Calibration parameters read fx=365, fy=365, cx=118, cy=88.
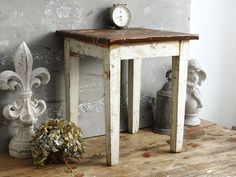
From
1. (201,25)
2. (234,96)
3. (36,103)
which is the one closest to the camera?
(36,103)

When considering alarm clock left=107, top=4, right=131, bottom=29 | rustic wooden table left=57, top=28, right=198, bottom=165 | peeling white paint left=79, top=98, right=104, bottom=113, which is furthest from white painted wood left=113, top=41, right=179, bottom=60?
peeling white paint left=79, top=98, right=104, bottom=113

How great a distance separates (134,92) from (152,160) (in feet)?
1.19

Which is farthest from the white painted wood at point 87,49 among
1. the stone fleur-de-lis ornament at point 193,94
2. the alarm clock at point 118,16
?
the stone fleur-de-lis ornament at point 193,94

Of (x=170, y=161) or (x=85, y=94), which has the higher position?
(x=85, y=94)

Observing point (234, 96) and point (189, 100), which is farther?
point (234, 96)

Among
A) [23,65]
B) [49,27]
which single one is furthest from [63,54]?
[23,65]

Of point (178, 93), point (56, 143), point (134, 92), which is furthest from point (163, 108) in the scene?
point (56, 143)

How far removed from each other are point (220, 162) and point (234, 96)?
2.88 ft

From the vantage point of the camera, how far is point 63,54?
1438mm

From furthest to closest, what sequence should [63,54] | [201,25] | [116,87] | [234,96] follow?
[234,96], [201,25], [63,54], [116,87]

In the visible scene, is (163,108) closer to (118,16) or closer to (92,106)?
(92,106)

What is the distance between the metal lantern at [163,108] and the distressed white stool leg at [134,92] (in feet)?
0.30

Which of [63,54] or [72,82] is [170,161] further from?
[63,54]

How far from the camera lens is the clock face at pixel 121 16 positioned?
1460mm
